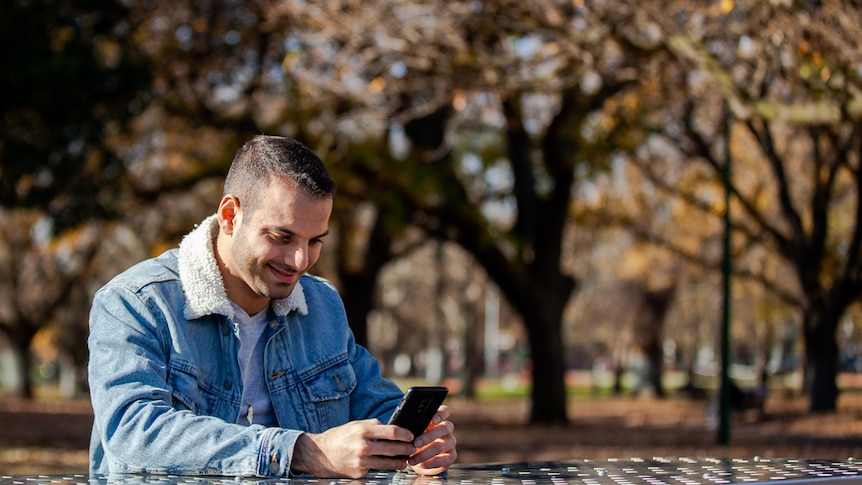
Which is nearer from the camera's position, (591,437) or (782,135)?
(591,437)

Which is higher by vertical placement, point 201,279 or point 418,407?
point 201,279

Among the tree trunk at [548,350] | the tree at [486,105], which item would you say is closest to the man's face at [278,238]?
the tree at [486,105]

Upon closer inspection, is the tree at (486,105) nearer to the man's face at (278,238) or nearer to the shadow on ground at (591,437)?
the shadow on ground at (591,437)

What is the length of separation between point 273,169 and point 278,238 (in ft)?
0.56

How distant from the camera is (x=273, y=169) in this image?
112 inches

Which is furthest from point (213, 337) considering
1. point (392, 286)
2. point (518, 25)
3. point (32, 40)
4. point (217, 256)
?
point (392, 286)

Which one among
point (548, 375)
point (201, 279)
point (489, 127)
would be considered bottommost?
point (548, 375)

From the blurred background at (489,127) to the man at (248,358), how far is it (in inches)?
286

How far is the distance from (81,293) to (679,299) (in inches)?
742

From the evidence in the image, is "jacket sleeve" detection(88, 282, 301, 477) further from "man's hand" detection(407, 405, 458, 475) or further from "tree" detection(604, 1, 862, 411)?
"tree" detection(604, 1, 862, 411)

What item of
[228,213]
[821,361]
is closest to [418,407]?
[228,213]

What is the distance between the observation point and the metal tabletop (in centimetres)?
239

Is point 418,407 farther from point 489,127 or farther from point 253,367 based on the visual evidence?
point 489,127

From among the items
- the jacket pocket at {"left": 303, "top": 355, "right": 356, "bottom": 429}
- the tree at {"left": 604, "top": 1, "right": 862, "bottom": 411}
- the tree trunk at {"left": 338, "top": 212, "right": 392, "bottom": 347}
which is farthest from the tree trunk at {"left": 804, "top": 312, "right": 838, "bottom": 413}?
the jacket pocket at {"left": 303, "top": 355, "right": 356, "bottom": 429}
